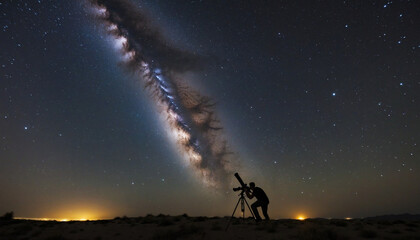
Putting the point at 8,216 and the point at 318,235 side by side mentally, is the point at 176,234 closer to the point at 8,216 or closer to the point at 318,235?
the point at 318,235

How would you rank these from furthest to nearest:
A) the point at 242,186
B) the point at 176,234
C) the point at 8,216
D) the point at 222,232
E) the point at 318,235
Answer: the point at 8,216
the point at 242,186
the point at 222,232
the point at 176,234
the point at 318,235

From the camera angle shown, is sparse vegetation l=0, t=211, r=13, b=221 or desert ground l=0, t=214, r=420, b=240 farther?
sparse vegetation l=0, t=211, r=13, b=221

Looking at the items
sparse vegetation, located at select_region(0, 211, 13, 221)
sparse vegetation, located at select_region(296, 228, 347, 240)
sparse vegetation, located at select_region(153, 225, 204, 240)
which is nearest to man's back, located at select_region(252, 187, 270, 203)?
sparse vegetation, located at select_region(153, 225, 204, 240)

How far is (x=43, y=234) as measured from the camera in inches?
414

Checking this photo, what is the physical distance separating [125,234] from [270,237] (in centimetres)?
560

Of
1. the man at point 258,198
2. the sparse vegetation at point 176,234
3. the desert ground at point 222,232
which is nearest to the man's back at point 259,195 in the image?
the man at point 258,198

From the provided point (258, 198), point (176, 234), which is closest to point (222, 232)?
point (176, 234)

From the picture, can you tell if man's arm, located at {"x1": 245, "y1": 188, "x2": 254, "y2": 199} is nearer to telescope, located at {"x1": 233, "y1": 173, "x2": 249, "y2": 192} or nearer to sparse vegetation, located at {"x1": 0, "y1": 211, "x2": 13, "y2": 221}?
telescope, located at {"x1": 233, "y1": 173, "x2": 249, "y2": 192}

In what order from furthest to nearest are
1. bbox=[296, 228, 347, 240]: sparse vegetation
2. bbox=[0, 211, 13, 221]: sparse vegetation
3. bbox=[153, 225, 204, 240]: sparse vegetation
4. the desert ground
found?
bbox=[0, 211, 13, 221]: sparse vegetation
bbox=[153, 225, 204, 240]: sparse vegetation
the desert ground
bbox=[296, 228, 347, 240]: sparse vegetation

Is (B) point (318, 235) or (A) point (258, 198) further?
(A) point (258, 198)

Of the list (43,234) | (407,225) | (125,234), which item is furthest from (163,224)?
(407,225)

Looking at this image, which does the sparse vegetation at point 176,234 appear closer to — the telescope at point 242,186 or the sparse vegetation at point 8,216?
the telescope at point 242,186

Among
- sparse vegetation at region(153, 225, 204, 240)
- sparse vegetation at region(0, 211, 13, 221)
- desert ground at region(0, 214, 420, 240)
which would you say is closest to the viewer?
desert ground at region(0, 214, 420, 240)

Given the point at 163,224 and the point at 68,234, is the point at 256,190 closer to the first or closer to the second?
the point at 163,224
